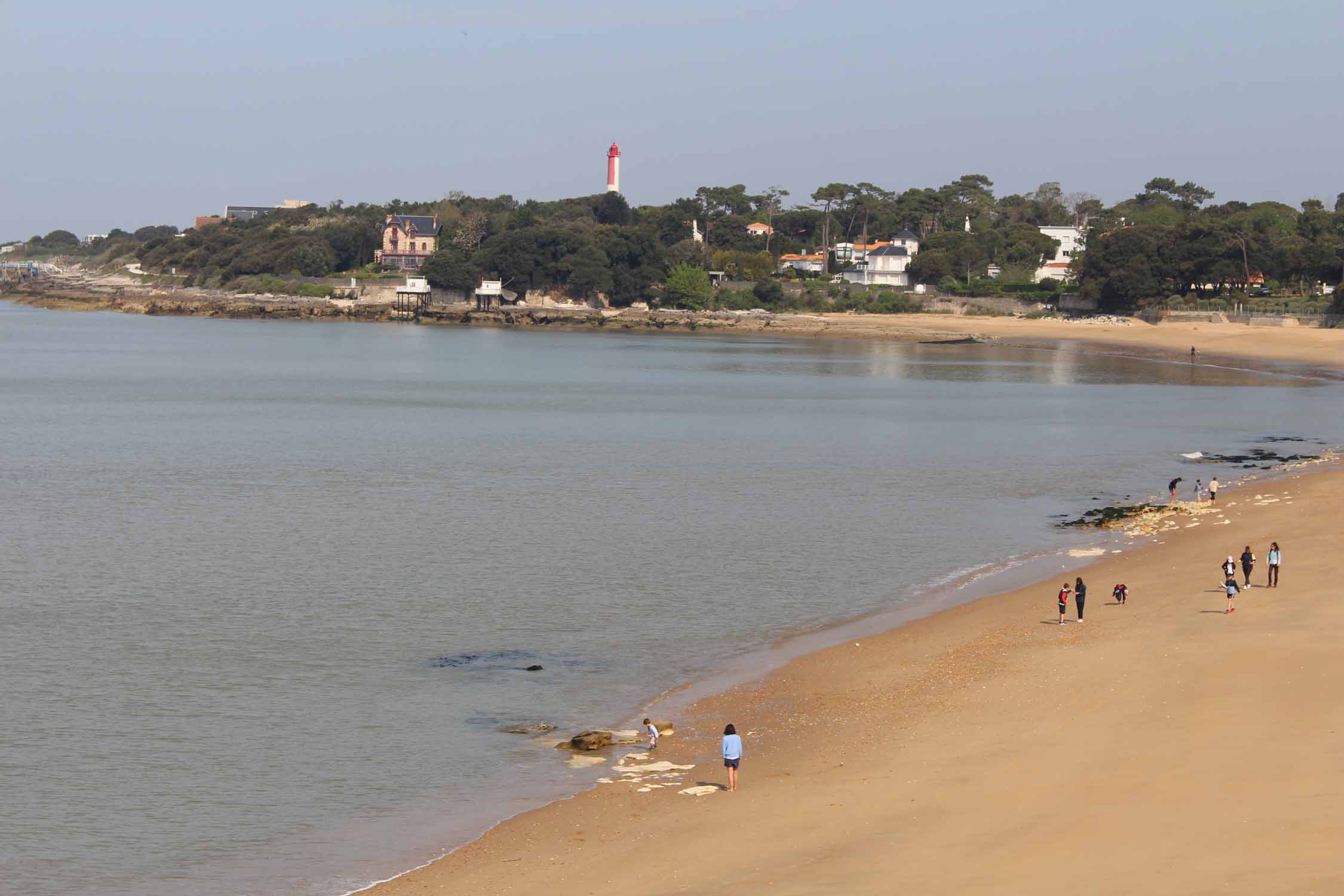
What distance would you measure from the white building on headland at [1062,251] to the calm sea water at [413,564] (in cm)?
5987

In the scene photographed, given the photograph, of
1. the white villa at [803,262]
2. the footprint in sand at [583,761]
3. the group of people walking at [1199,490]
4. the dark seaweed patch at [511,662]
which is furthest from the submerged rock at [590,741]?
the white villa at [803,262]

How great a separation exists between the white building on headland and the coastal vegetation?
1.42 m

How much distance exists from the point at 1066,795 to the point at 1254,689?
4.13 metres

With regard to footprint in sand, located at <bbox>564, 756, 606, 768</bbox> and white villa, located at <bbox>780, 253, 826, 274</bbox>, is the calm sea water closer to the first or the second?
footprint in sand, located at <bbox>564, 756, 606, 768</bbox>

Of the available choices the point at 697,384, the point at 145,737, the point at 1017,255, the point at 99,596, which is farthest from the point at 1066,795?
the point at 1017,255

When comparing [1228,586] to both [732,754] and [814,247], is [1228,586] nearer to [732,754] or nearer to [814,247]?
[732,754]

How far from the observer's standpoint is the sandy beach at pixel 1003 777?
37.4 ft

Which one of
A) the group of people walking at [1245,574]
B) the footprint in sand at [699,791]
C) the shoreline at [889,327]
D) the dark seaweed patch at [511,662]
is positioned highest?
the shoreline at [889,327]

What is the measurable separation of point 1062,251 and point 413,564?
117m

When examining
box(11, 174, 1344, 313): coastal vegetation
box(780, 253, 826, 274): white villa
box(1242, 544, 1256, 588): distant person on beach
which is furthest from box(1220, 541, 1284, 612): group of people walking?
box(780, 253, 826, 274): white villa

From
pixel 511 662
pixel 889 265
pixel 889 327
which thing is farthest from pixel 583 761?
pixel 889 265

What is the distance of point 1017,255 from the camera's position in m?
127

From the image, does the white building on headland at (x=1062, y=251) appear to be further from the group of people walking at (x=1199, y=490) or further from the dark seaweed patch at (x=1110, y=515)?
the dark seaweed patch at (x=1110, y=515)

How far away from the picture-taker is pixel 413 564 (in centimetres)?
2680
